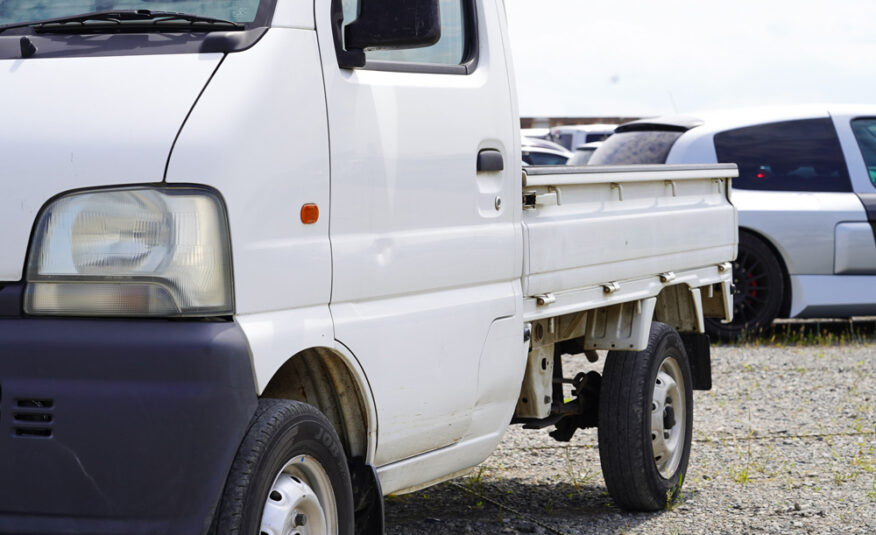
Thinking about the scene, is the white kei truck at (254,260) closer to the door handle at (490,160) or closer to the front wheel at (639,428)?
the door handle at (490,160)

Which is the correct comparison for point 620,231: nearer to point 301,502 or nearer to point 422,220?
point 422,220

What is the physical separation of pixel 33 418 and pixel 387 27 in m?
1.34

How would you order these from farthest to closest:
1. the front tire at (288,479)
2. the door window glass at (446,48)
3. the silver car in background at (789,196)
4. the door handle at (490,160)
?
the silver car in background at (789,196) → the door handle at (490,160) → the door window glass at (446,48) → the front tire at (288,479)

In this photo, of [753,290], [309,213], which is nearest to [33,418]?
[309,213]

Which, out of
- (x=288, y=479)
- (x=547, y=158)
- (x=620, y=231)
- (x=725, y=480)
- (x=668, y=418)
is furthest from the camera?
(x=547, y=158)

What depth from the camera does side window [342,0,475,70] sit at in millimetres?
3705

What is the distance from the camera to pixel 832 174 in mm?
10516

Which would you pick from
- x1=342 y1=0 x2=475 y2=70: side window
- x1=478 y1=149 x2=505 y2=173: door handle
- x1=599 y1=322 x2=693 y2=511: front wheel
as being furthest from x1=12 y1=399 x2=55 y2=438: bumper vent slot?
x1=599 y1=322 x2=693 y2=511: front wheel

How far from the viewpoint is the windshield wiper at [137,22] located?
10.6 feet

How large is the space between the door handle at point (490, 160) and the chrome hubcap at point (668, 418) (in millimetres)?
1702

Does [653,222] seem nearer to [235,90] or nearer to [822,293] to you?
[235,90]

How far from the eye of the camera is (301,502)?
322cm

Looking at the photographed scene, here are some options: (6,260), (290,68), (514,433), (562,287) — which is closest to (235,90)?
(290,68)

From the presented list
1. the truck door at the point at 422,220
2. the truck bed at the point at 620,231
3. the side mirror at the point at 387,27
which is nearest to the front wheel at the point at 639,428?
the truck bed at the point at 620,231
